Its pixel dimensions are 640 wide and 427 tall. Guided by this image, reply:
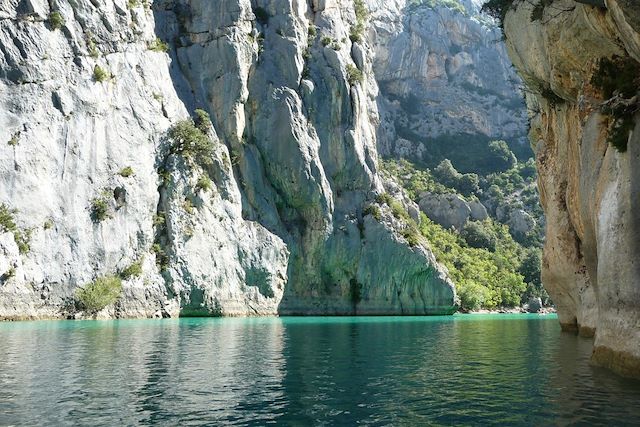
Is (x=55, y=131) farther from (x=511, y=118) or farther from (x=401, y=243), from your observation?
(x=511, y=118)

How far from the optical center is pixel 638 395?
1277 centimetres

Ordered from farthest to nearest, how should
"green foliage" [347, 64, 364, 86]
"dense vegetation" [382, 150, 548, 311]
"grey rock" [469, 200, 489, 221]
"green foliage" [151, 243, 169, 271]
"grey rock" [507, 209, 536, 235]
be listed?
1. "grey rock" [507, 209, 536, 235]
2. "grey rock" [469, 200, 489, 221]
3. "dense vegetation" [382, 150, 548, 311]
4. "green foliage" [347, 64, 364, 86]
5. "green foliage" [151, 243, 169, 271]

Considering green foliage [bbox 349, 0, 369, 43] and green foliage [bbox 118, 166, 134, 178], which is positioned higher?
green foliage [bbox 349, 0, 369, 43]

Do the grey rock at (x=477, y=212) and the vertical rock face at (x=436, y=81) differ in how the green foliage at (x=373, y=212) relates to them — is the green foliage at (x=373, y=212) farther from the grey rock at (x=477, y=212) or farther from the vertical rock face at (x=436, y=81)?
the vertical rock face at (x=436, y=81)

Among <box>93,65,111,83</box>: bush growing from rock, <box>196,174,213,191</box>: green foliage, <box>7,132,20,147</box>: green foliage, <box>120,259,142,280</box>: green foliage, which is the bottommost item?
<box>120,259,142,280</box>: green foliage

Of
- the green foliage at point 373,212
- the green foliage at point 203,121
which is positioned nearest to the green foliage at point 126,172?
the green foliage at point 203,121

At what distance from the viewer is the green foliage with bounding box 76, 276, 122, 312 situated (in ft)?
168

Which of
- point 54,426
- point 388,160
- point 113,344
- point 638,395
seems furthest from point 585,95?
point 388,160

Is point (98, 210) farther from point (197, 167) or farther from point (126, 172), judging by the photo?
point (197, 167)

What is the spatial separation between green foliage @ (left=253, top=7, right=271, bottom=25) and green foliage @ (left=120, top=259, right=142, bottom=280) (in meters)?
40.6

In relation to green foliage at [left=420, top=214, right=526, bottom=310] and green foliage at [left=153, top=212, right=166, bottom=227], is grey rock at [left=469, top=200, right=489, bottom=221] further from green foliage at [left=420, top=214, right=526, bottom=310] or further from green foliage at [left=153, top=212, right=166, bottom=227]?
green foliage at [left=153, top=212, right=166, bottom=227]

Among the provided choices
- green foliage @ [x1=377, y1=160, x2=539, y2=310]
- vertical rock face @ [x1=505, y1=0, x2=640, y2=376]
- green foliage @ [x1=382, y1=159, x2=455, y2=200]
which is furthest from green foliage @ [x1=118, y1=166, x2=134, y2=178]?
green foliage @ [x1=382, y1=159, x2=455, y2=200]

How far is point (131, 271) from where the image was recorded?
56750mm

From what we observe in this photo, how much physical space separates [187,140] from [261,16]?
2596cm
